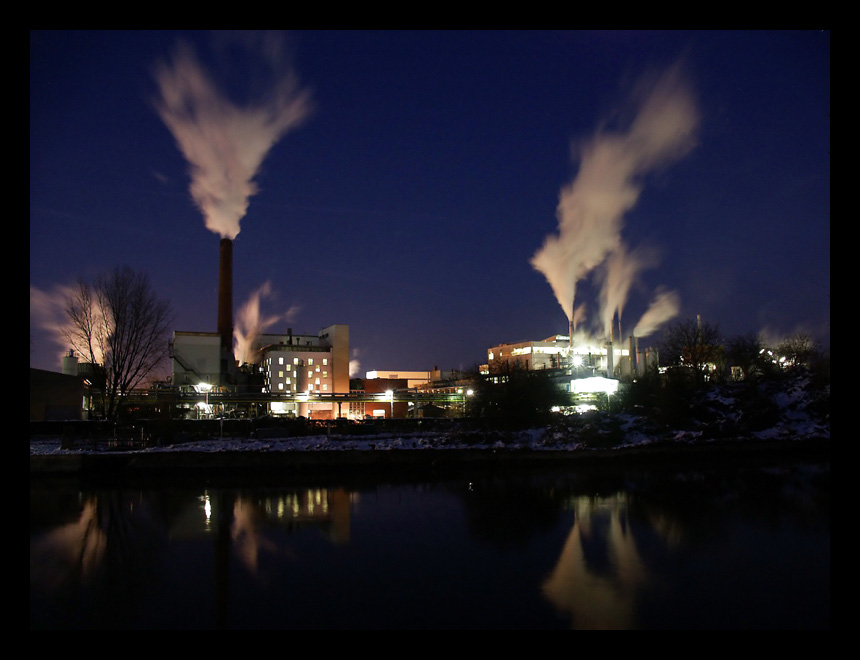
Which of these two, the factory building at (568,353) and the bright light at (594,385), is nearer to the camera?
the bright light at (594,385)

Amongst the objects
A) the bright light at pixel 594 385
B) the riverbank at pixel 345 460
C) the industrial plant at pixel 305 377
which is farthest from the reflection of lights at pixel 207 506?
the bright light at pixel 594 385

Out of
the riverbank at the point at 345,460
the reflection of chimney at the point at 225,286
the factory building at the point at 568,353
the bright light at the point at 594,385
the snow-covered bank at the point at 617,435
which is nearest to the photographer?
the riverbank at the point at 345,460

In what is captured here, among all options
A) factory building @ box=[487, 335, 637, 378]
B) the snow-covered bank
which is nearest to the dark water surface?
the snow-covered bank

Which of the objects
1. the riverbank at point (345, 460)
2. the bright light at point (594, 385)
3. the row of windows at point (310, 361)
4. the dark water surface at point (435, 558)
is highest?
the row of windows at point (310, 361)

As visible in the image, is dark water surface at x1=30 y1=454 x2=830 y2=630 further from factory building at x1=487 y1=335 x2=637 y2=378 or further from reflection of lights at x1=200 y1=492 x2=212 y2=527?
factory building at x1=487 y1=335 x2=637 y2=378

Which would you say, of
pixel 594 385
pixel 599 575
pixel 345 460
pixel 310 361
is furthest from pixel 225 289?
pixel 599 575

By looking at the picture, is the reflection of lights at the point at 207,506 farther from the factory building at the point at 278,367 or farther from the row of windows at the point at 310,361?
the row of windows at the point at 310,361

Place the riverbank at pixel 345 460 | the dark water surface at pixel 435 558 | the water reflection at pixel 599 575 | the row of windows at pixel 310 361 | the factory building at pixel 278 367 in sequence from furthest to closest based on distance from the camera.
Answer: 1. the row of windows at pixel 310 361
2. the factory building at pixel 278 367
3. the riverbank at pixel 345 460
4. the dark water surface at pixel 435 558
5. the water reflection at pixel 599 575

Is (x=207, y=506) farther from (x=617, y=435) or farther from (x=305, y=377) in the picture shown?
(x=305, y=377)

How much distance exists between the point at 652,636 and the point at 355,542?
5723 millimetres

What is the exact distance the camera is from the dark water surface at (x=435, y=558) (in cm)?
678

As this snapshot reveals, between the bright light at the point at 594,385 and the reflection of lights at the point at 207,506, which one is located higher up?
the bright light at the point at 594,385

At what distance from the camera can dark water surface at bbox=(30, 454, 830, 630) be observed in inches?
267

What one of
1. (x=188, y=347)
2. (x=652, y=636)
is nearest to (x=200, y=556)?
(x=652, y=636)
